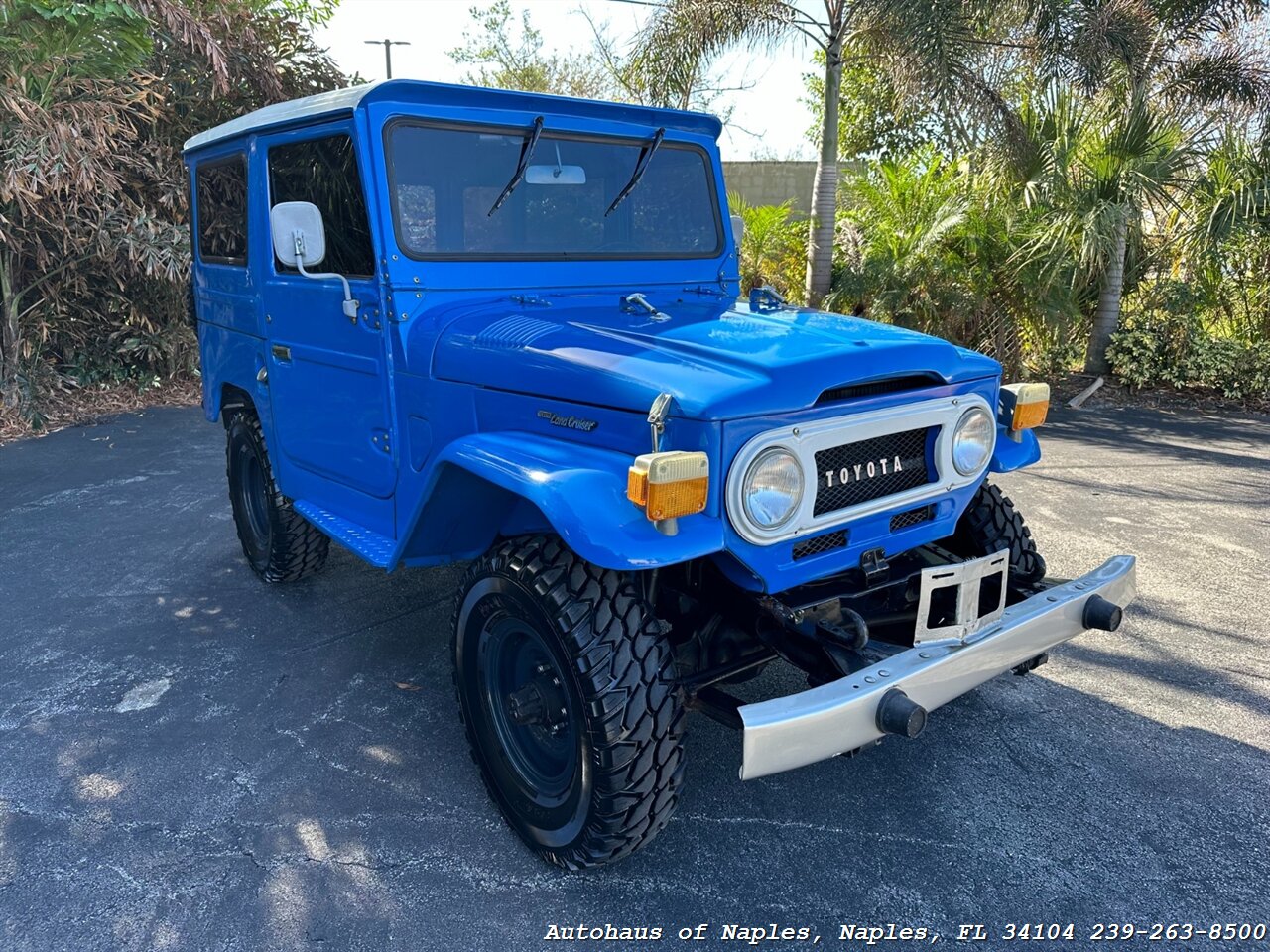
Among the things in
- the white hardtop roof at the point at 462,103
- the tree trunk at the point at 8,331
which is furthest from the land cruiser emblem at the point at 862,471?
the tree trunk at the point at 8,331

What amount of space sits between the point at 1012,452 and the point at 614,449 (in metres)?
1.43

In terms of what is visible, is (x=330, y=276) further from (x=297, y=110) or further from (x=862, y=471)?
(x=862, y=471)

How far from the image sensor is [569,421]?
8.11ft

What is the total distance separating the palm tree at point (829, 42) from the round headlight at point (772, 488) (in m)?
7.64

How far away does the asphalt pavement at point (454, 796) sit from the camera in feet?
7.62

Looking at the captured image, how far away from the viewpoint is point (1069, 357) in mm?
10227

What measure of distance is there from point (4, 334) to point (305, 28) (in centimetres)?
452

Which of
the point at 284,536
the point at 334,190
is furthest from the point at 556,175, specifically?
the point at 284,536

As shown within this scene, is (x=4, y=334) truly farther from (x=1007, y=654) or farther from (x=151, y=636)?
(x=1007, y=654)

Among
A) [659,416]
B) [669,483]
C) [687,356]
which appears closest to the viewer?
[669,483]

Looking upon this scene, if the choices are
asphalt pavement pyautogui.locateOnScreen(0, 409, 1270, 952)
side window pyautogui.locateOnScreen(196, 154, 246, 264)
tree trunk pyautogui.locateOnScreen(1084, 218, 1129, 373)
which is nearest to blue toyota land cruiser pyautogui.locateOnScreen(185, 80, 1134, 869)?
side window pyautogui.locateOnScreen(196, 154, 246, 264)

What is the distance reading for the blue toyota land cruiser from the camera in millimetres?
2176

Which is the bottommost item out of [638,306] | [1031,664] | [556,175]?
[1031,664]

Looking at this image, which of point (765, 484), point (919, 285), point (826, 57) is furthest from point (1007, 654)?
→ point (826, 57)
